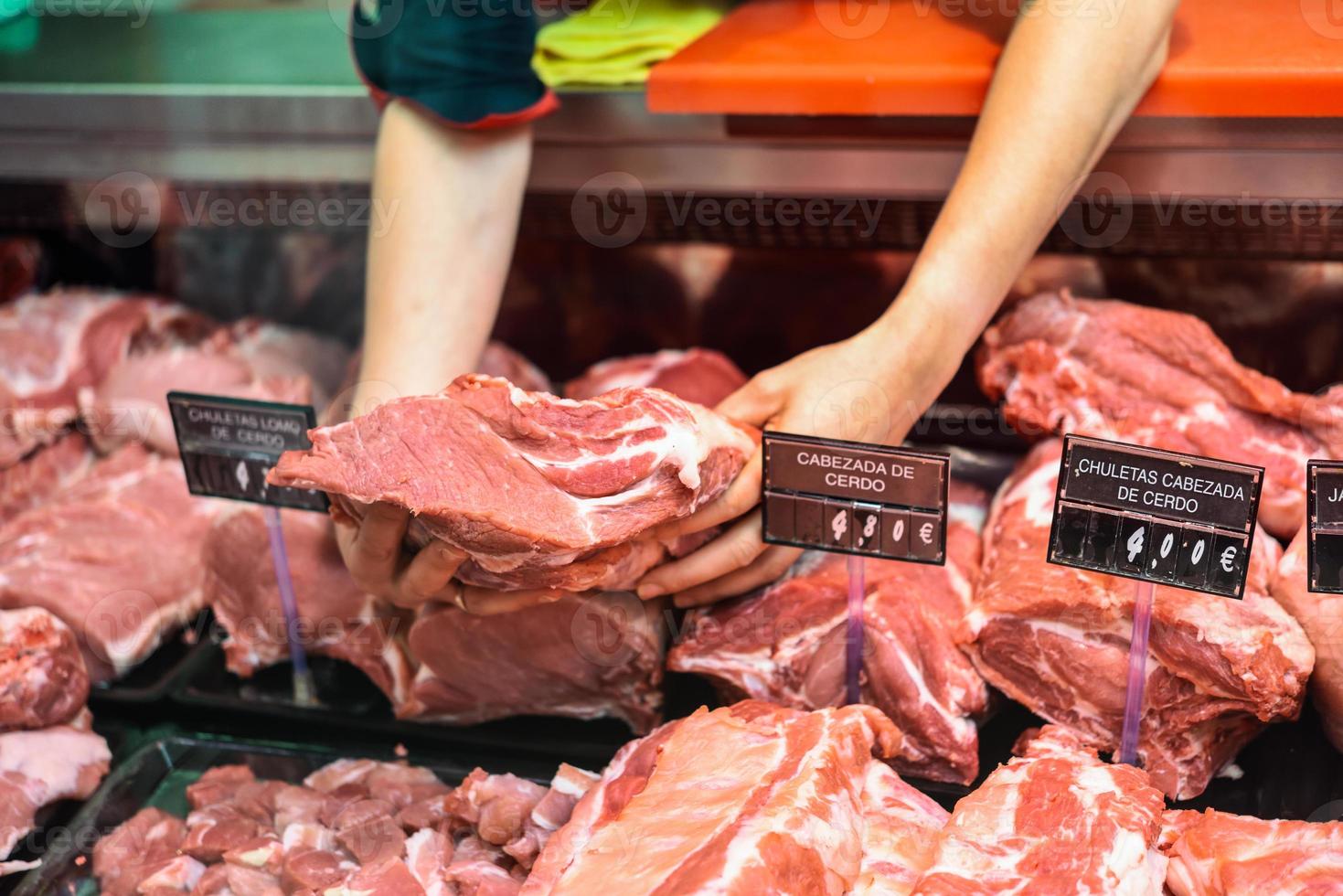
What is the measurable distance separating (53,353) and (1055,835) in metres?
2.50

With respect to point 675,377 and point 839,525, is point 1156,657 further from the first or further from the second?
point 675,377

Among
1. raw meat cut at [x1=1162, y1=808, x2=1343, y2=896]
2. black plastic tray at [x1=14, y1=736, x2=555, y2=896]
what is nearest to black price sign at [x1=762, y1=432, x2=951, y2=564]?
raw meat cut at [x1=1162, y1=808, x2=1343, y2=896]

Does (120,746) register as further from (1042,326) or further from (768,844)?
(1042,326)

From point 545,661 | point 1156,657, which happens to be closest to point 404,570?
point 545,661

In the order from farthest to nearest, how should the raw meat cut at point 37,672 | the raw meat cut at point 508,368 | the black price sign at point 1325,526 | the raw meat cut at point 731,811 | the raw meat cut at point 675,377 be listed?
the raw meat cut at point 508,368 < the raw meat cut at point 675,377 < the raw meat cut at point 37,672 < the black price sign at point 1325,526 < the raw meat cut at point 731,811

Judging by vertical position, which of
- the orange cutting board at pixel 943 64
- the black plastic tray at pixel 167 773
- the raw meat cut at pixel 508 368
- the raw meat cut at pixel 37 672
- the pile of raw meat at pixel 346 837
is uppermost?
the orange cutting board at pixel 943 64

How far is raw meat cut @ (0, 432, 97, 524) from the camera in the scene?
9.10ft

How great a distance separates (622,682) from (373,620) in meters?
0.51

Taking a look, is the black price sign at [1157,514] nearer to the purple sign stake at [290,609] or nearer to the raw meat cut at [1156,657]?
the raw meat cut at [1156,657]

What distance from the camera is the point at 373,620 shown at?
7.63 ft

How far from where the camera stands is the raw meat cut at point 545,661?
2.07 meters

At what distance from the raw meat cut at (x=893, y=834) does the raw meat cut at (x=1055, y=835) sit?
39 millimetres

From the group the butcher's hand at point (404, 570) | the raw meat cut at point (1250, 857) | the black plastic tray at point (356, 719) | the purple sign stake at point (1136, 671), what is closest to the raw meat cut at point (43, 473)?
the black plastic tray at point (356, 719)

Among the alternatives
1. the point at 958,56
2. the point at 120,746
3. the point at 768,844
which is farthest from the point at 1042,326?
the point at 120,746
